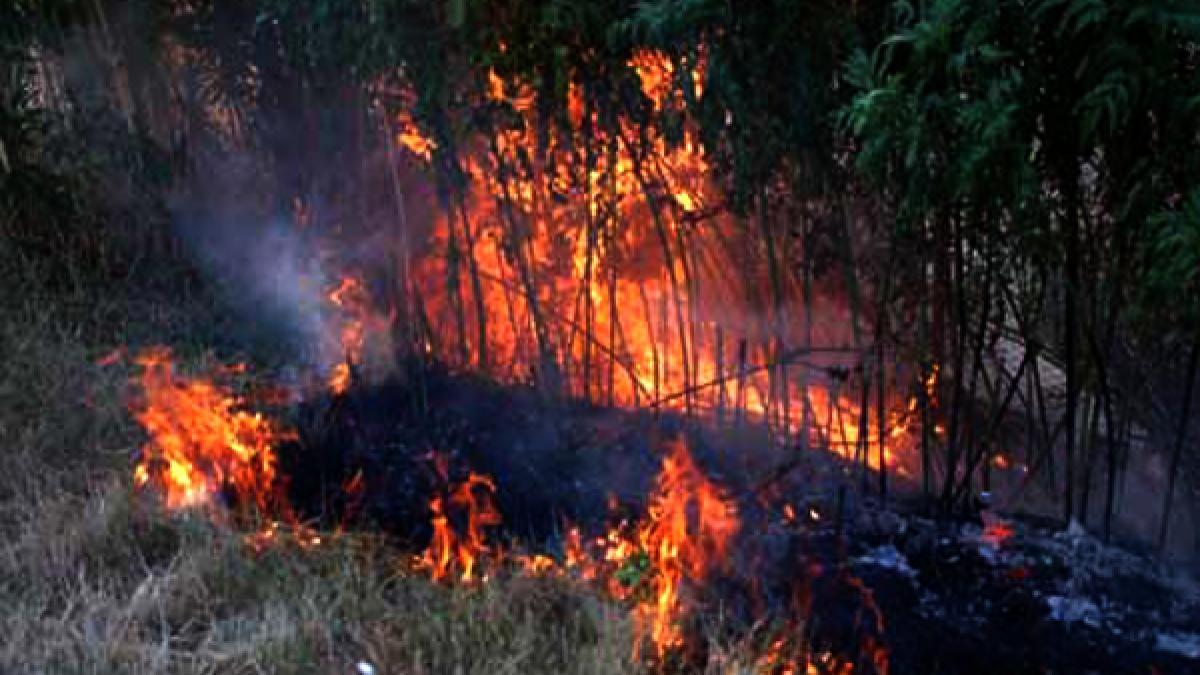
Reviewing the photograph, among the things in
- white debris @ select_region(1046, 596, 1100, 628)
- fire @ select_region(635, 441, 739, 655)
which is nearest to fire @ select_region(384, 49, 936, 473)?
fire @ select_region(635, 441, 739, 655)

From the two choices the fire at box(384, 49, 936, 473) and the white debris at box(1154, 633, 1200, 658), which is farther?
the fire at box(384, 49, 936, 473)

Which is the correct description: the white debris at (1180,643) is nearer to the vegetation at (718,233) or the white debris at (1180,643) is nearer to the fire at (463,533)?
the vegetation at (718,233)

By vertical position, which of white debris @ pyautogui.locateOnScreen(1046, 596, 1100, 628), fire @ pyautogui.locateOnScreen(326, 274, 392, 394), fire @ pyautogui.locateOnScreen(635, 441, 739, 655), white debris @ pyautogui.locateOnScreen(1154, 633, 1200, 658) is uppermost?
fire @ pyautogui.locateOnScreen(326, 274, 392, 394)

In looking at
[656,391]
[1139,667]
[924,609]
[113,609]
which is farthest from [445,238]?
[1139,667]

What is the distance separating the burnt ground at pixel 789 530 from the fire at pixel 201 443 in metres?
0.15

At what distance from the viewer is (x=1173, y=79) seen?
224 cm

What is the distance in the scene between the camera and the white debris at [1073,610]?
9.78ft

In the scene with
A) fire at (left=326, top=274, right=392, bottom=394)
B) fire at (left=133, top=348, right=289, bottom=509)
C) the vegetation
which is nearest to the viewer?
the vegetation

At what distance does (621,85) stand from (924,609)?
2.09 m

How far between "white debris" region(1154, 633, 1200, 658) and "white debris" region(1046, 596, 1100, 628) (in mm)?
162

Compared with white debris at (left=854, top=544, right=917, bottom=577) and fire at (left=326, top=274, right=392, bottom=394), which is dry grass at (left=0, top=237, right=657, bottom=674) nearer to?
white debris at (left=854, top=544, right=917, bottom=577)

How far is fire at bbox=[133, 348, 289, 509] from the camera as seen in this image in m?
3.79

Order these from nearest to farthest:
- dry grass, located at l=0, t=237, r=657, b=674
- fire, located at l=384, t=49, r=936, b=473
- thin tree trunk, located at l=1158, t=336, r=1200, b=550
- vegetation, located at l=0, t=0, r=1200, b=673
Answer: vegetation, located at l=0, t=0, r=1200, b=673 → dry grass, located at l=0, t=237, r=657, b=674 → thin tree trunk, located at l=1158, t=336, r=1200, b=550 → fire, located at l=384, t=49, r=936, b=473

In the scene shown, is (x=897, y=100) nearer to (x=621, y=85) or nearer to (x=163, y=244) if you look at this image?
(x=621, y=85)
